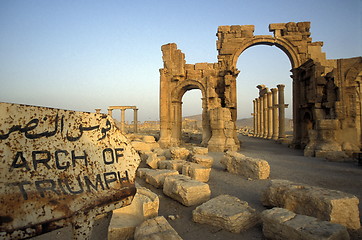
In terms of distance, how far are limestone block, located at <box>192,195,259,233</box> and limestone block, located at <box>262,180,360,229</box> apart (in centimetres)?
53

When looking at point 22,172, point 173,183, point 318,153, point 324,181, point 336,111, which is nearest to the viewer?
point 22,172

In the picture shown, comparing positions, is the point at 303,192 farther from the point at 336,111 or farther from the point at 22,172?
the point at 336,111

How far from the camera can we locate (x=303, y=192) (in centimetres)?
272

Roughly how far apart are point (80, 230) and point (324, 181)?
5.17 meters

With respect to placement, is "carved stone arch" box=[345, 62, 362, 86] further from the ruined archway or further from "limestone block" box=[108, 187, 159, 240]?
"limestone block" box=[108, 187, 159, 240]

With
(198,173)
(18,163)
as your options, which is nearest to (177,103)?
(198,173)

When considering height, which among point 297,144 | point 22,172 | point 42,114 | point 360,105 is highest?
point 360,105

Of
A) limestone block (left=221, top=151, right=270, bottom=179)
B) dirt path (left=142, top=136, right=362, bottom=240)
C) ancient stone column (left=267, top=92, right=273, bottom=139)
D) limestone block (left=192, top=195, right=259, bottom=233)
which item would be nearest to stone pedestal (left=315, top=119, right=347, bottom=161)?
dirt path (left=142, top=136, right=362, bottom=240)

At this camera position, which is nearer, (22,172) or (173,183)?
(22,172)

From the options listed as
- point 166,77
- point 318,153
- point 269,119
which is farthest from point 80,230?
point 269,119

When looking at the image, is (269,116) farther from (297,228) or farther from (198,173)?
(297,228)

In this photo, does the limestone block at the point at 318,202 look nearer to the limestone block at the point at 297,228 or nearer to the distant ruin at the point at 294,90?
the limestone block at the point at 297,228

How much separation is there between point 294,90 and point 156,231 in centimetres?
1296

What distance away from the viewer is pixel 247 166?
5047 millimetres
